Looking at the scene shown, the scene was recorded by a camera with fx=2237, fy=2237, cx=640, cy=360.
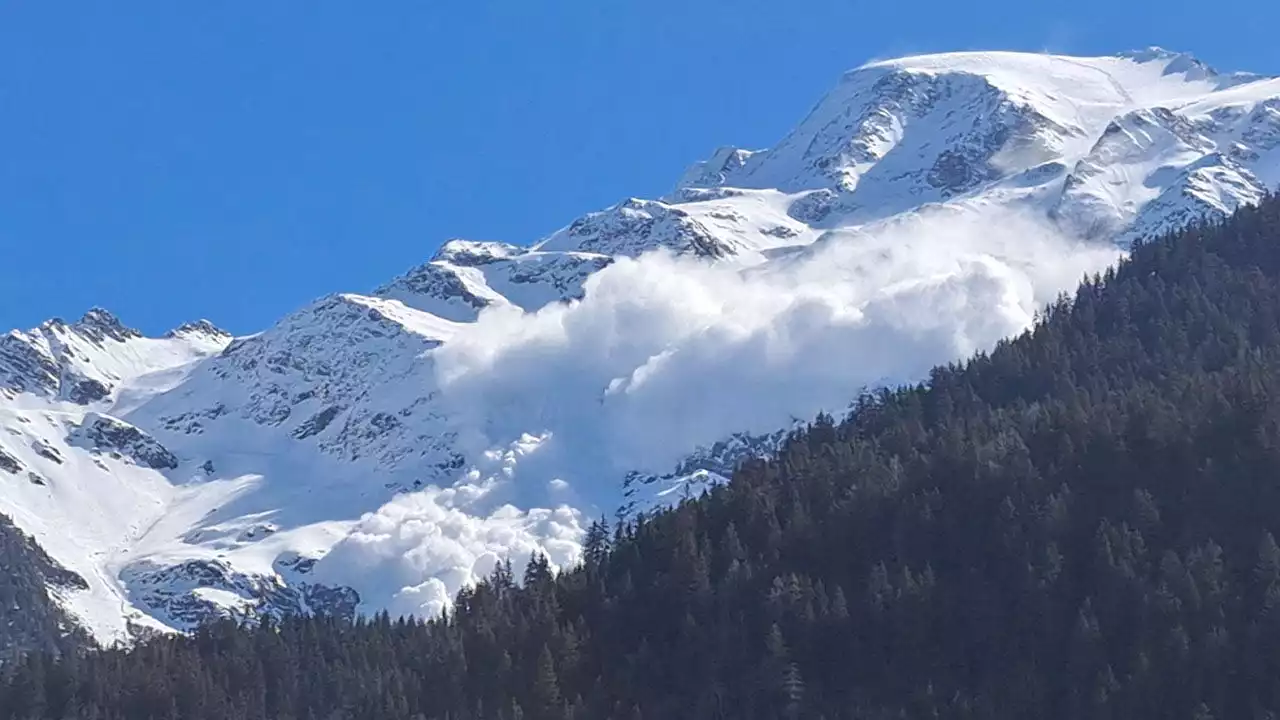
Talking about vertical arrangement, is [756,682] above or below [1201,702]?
above

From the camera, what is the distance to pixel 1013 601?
197000 mm

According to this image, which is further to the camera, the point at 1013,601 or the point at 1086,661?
the point at 1013,601

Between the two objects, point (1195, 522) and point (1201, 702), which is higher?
point (1195, 522)

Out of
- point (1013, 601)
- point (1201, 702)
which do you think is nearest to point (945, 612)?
point (1013, 601)

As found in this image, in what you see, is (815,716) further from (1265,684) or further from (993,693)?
(1265,684)

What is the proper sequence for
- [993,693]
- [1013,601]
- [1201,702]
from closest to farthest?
1. [1201,702]
2. [993,693]
3. [1013,601]

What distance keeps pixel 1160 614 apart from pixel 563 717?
172 ft

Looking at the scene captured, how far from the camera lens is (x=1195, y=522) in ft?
653

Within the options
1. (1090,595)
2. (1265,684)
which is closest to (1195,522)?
(1090,595)

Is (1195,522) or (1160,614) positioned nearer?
(1160,614)

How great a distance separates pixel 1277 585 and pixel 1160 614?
9.70 meters

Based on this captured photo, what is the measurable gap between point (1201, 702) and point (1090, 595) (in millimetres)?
21949

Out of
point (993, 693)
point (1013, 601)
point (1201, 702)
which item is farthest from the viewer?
point (1013, 601)

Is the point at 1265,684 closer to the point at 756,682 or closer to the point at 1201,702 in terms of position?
the point at 1201,702
